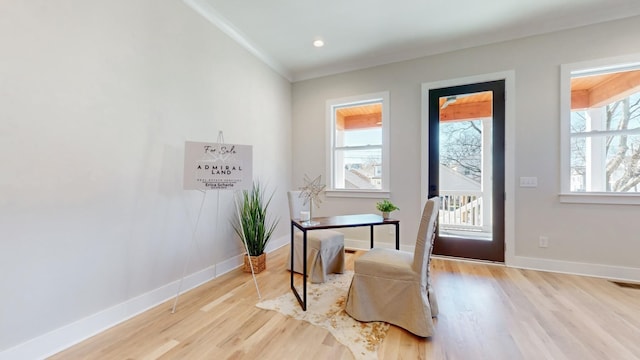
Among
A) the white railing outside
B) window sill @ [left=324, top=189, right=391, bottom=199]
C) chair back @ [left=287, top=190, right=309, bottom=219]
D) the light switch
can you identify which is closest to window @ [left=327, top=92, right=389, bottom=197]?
window sill @ [left=324, top=189, right=391, bottom=199]

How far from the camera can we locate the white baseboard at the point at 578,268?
2840 mm

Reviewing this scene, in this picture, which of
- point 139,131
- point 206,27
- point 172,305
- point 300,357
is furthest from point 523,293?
point 206,27

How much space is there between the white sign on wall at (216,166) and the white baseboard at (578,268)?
11.3 feet

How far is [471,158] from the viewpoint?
3.60 m

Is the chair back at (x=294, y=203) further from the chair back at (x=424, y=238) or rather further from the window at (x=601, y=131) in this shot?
the window at (x=601, y=131)

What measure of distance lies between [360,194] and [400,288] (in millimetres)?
2288

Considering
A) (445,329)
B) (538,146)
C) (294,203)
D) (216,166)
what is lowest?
(445,329)

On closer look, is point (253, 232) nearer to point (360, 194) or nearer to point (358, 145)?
point (360, 194)

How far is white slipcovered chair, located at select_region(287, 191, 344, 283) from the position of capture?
2807 millimetres

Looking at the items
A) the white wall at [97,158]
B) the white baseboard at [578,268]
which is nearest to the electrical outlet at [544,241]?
the white baseboard at [578,268]

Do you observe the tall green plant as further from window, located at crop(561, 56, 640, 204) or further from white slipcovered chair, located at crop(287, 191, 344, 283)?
window, located at crop(561, 56, 640, 204)

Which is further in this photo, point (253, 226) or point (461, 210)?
point (461, 210)

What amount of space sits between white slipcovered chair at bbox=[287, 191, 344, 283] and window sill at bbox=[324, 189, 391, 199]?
1205 millimetres

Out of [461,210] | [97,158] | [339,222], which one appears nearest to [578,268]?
[461,210]
